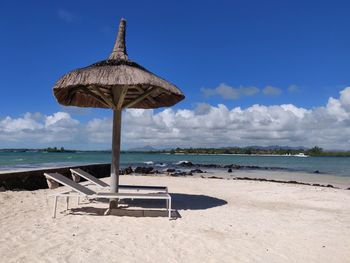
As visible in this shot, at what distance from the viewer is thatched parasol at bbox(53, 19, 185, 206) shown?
662cm

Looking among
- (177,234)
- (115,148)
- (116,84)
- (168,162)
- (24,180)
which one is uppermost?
(116,84)

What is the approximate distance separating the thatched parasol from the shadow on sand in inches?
24.2

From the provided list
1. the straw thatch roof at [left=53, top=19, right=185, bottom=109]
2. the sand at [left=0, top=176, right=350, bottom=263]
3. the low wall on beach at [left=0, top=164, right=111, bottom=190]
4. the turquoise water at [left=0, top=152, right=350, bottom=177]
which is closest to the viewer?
the sand at [left=0, top=176, right=350, bottom=263]

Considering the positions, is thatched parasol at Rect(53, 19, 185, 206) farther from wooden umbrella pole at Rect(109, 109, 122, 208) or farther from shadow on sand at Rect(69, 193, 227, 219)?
shadow on sand at Rect(69, 193, 227, 219)

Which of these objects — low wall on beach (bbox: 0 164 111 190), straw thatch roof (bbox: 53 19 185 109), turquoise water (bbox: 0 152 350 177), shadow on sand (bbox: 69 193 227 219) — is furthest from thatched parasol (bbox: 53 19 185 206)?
turquoise water (bbox: 0 152 350 177)

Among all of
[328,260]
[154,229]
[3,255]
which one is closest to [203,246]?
[154,229]

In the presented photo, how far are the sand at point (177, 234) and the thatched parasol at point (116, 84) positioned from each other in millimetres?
1652

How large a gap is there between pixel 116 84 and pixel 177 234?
114 inches

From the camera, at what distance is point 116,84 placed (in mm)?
6551

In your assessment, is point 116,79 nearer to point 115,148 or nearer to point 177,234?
point 115,148

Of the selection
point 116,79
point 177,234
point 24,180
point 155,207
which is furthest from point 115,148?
point 24,180

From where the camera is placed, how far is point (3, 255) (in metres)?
4.23

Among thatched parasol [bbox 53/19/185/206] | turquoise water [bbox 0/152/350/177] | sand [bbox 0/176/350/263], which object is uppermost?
thatched parasol [bbox 53/19/185/206]

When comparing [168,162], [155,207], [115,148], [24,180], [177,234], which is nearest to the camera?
[177,234]
